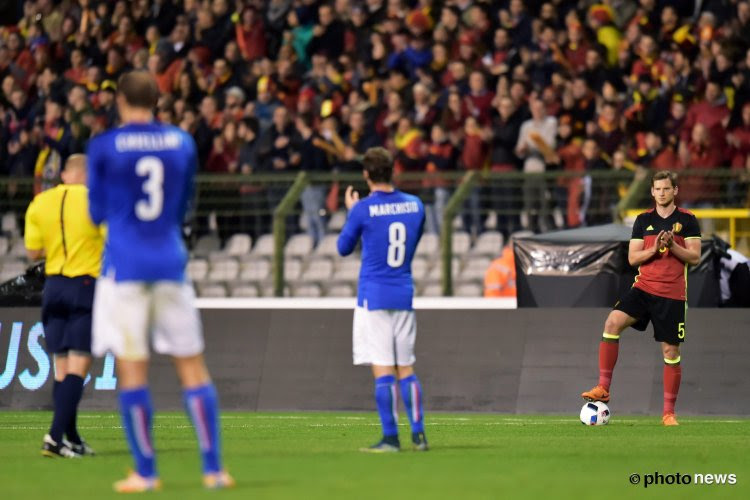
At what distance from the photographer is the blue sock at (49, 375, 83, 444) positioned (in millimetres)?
10648

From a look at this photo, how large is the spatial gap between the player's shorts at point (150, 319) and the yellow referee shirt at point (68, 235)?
2.83 meters

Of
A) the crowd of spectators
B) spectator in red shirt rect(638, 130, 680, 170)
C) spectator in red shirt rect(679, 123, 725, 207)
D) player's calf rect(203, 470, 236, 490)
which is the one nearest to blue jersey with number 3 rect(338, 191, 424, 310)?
player's calf rect(203, 470, 236, 490)

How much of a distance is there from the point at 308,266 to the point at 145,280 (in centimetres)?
1151

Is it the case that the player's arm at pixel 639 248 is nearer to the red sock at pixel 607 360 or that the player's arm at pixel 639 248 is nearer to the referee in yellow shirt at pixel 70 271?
the red sock at pixel 607 360

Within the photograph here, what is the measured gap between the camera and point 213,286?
19922mm

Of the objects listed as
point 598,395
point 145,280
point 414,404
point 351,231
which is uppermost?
point 351,231

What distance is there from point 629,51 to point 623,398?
24.8 feet

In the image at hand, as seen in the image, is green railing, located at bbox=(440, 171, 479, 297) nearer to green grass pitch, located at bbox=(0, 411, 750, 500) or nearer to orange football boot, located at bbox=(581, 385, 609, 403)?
green grass pitch, located at bbox=(0, 411, 750, 500)

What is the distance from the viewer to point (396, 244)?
35.2 feet

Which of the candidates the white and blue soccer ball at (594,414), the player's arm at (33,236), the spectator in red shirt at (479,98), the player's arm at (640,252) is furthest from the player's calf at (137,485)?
the spectator in red shirt at (479,98)

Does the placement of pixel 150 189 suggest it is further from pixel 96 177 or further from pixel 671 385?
pixel 671 385

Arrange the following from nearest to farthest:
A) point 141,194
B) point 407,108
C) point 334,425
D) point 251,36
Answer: point 141,194 → point 334,425 → point 407,108 → point 251,36

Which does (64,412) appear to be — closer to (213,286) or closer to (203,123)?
(213,286)

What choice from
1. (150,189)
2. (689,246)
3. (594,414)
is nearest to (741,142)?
(689,246)
